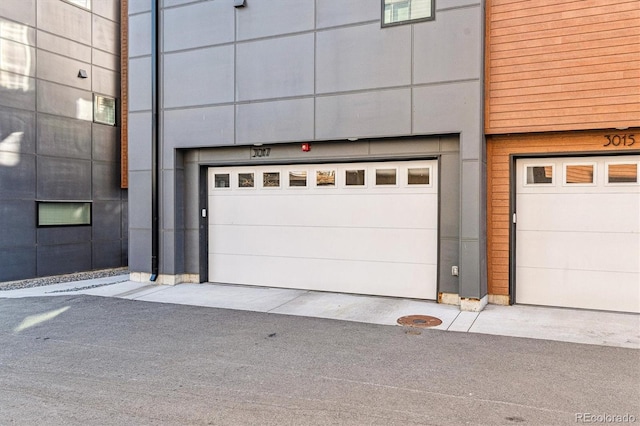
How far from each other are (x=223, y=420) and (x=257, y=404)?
1.23 feet

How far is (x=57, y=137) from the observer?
12.2 meters

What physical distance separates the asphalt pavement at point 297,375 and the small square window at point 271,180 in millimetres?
3229

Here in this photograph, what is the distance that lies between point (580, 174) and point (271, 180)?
211 inches

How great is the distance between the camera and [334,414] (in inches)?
153

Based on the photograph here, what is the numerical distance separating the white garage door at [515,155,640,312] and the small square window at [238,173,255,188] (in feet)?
16.2

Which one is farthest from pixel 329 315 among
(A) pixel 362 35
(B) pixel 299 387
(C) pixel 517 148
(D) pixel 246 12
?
(D) pixel 246 12

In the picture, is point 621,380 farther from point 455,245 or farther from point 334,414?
point 455,245

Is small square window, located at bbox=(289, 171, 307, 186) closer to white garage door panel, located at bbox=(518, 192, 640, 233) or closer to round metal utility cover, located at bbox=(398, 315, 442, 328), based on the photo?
round metal utility cover, located at bbox=(398, 315, 442, 328)

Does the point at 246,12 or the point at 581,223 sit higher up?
the point at 246,12

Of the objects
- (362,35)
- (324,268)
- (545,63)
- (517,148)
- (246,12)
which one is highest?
(246,12)

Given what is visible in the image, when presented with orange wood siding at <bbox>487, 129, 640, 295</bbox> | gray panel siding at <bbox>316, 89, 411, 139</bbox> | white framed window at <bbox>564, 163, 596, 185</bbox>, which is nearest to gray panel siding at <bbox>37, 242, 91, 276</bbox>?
gray panel siding at <bbox>316, 89, 411, 139</bbox>

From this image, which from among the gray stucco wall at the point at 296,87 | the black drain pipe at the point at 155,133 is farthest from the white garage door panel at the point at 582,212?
the black drain pipe at the point at 155,133

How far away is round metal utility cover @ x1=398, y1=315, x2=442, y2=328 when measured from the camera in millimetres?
6703

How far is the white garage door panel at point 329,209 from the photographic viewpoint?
26.9 ft
